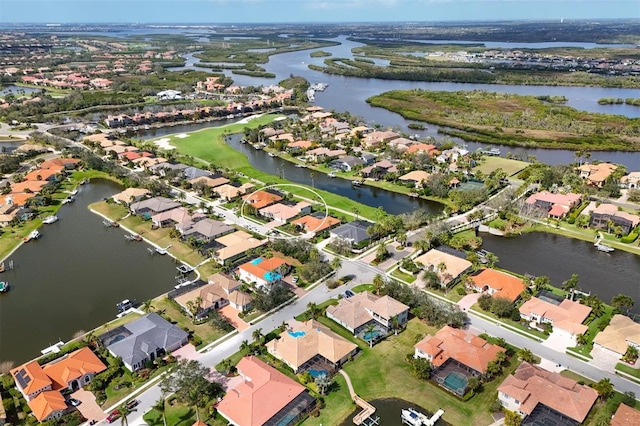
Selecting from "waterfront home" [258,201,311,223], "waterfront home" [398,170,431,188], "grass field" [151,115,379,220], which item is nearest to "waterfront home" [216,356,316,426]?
"waterfront home" [258,201,311,223]

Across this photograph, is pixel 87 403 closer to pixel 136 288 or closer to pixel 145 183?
pixel 136 288

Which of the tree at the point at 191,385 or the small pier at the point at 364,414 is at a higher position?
the tree at the point at 191,385

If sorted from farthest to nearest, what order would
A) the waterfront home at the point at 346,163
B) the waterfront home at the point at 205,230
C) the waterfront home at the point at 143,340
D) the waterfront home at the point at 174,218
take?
the waterfront home at the point at 346,163, the waterfront home at the point at 174,218, the waterfront home at the point at 205,230, the waterfront home at the point at 143,340

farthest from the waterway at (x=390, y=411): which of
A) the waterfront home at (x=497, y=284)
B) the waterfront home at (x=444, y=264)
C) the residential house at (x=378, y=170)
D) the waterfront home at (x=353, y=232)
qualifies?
the residential house at (x=378, y=170)

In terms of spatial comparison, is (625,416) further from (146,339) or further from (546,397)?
(146,339)

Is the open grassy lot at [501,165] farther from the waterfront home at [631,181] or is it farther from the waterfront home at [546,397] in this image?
the waterfront home at [546,397]

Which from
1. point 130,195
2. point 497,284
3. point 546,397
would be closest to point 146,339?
point 546,397

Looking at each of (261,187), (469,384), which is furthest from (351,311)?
(261,187)
